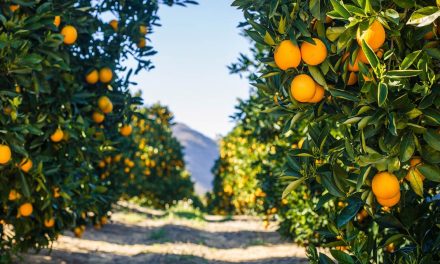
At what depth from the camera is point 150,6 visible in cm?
560

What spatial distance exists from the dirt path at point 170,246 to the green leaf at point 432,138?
5850 mm

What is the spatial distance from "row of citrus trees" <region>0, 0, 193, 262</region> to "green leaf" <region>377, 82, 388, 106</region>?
261 centimetres

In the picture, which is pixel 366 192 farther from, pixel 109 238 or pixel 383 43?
pixel 109 238

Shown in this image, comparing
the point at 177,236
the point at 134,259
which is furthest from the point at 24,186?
the point at 177,236

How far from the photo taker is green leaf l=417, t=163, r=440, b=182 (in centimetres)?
227

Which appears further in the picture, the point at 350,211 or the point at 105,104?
the point at 105,104

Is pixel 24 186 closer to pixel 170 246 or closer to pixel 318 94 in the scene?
pixel 318 94

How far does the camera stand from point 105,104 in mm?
5094

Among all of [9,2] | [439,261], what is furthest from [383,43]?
[9,2]

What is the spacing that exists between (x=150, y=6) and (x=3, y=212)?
260 cm

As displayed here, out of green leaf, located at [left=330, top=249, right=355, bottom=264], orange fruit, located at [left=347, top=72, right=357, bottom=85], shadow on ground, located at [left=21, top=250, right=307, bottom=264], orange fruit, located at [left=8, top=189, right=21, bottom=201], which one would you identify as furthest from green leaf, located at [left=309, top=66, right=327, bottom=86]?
shadow on ground, located at [left=21, top=250, right=307, bottom=264]

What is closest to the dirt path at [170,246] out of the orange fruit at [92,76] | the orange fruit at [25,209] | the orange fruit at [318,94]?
the orange fruit at [25,209]

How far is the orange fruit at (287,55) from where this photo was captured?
2.51m

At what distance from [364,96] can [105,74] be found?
11.0ft
